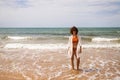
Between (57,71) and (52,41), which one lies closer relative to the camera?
(57,71)

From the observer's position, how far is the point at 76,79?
24.1 ft

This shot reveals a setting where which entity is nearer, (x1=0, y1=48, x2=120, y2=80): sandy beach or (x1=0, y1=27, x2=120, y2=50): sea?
(x1=0, y1=48, x2=120, y2=80): sandy beach

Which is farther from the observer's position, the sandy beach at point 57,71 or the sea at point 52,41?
the sea at point 52,41

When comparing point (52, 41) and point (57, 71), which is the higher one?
point (57, 71)

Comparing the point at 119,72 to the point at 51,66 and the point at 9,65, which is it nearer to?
the point at 51,66

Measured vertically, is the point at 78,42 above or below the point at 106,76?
above

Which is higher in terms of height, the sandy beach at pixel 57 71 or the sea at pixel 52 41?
the sandy beach at pixel 57 71

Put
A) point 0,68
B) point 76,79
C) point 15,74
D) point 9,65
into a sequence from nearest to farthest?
point 76,79 < point 15,74 < point 0,68 < point 9,65

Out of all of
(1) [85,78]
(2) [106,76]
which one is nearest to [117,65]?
(2) [106,76]

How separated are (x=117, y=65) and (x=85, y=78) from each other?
9.24ft


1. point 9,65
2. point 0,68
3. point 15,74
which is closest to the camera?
point 15,74

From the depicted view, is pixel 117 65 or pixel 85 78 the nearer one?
pixel 85 78

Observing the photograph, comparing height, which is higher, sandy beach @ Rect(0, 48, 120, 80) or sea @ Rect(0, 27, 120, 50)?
sandy beach @ Rect(0, 48, 120, 80)

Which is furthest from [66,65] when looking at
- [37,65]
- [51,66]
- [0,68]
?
[0,68]
